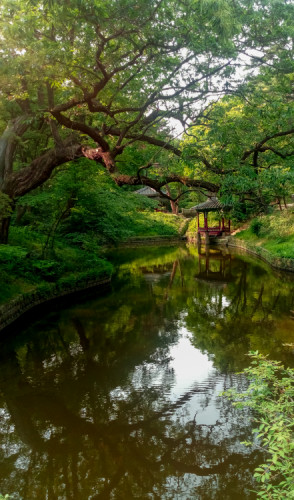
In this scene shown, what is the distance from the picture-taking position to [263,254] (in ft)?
76.6

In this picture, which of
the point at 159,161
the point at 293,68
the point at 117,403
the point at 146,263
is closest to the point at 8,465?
the point at 117,403

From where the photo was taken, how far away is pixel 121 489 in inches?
175

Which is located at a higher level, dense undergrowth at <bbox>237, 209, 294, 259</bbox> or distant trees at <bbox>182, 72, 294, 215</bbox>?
distant trees at <bbox>182, 72, 294, 215</bbox>

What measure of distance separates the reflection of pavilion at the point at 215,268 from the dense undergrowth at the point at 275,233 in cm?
260

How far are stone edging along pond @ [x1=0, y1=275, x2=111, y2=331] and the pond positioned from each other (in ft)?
1.28

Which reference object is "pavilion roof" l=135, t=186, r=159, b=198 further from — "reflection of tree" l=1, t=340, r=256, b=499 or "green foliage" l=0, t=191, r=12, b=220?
"reflection of tree" l=1, t=340, r=256, b=499

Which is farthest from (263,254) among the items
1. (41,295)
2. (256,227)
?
(41,295)

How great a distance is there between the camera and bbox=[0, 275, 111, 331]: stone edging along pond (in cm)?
1022

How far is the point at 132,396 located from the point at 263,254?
18468mm

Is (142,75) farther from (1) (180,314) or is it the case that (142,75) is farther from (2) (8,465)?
(2) (8,465)

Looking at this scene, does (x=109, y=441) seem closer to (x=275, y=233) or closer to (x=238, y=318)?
(x=238, y=318)

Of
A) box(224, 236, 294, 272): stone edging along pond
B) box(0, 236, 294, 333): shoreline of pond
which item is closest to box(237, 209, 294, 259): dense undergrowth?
box(224, 236, 294, 272): stone edging along pond

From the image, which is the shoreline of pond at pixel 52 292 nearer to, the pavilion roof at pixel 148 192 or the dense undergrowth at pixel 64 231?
the dense undergrowth at pixel 64 231

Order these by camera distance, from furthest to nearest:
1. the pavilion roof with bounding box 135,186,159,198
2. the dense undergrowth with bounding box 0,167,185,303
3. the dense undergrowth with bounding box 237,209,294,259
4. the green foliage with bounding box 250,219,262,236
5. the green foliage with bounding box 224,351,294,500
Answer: the pavilion roof with bounding box 135,186,159,198 → the green foliage with bounding box 250,219,262,236 → the dense undergrowth with bounding box 237,209,294,259 → the dense undergrowth with bounding box 0,167,185,303 → the green foliage with bounding box 224,351,294,500
